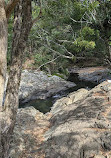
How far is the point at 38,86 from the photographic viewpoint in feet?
43.0

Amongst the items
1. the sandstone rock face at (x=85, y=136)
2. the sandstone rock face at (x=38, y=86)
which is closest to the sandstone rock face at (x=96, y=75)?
the sandstone rock face at (x=38, y=86)

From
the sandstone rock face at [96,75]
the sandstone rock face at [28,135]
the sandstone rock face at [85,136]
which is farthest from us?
the sandstone rock face at [96,75]

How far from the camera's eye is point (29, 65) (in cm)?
1791

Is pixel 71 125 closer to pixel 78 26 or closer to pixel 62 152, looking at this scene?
pixel 62 152

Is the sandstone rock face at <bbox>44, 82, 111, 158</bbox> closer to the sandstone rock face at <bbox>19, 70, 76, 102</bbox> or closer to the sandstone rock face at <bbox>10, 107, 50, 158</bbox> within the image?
the sandstone rock face at <bbox>10, 107, 50, 158</bbox>

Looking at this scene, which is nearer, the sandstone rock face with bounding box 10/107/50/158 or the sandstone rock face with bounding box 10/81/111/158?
the sandstone rock face with bounding box 10/81/111/158

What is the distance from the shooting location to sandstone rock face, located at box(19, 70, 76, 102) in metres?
11.4

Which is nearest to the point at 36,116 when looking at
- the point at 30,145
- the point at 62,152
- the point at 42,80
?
the point at 30,145

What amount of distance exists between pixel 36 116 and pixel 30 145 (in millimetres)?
2685

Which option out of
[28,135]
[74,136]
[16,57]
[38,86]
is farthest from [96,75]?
[16,57]

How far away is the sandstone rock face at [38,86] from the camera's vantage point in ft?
37.5

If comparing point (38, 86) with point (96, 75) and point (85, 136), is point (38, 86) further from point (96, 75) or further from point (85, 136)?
point (85, 136)

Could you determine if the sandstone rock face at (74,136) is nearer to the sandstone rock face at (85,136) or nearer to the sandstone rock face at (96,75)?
the sandstone rock face at (85,136)

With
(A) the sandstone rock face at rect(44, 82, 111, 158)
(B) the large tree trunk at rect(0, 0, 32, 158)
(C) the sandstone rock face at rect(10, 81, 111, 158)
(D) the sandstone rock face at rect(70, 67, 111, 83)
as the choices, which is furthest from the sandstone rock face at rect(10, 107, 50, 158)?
(D) the sandstone rock face at rect(70, 67, 111, 83)
